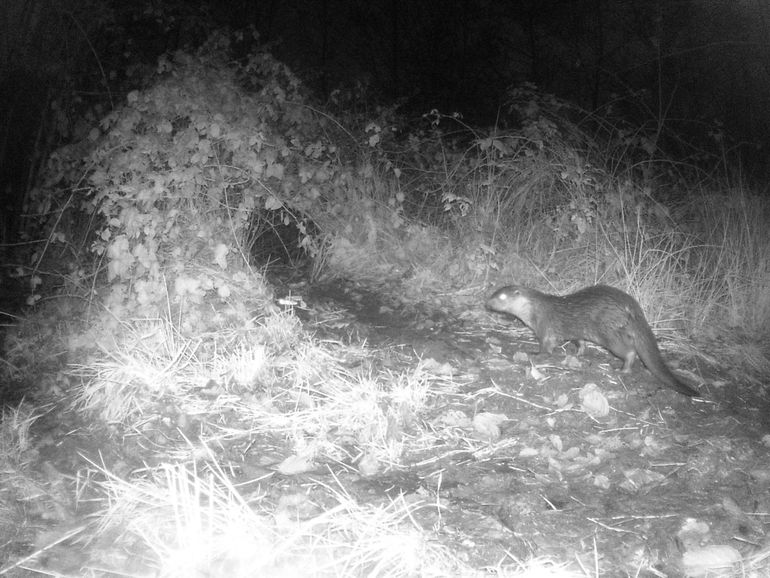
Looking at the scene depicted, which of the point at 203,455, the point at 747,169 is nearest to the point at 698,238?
the point at 747,169

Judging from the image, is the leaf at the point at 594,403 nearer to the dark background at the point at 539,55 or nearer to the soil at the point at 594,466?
the soil at the point at 594,466

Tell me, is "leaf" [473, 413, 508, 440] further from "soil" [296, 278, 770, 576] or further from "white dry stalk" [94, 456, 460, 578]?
"white dry stalk" [94, 456, 460, 578]

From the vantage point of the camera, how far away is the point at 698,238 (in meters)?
5.59

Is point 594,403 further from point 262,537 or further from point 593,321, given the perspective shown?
point 262,537

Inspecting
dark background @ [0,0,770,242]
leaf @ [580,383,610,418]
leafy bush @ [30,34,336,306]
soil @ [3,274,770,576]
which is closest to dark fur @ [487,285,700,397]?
soil @ [3,274,770,576]

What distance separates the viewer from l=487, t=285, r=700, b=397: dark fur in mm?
4047

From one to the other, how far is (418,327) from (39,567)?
9.60ft

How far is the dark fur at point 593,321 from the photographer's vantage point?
4.05 metres

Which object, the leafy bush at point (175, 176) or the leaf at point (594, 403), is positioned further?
the leafy bush at point (175, 176)

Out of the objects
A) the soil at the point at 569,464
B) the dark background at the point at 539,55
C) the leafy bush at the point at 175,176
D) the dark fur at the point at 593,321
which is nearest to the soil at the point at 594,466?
the soil at the point at 569,464

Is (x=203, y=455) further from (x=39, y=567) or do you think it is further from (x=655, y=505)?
(x=655, y=505)

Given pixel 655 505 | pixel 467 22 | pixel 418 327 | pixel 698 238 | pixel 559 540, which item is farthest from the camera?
pixel 467 22

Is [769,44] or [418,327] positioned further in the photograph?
[769,44]

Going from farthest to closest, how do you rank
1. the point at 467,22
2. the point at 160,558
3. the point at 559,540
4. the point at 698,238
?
1. the point at 467,22
2. the point at 698,238
3. the point at 559,540
4. the point at 160,558
